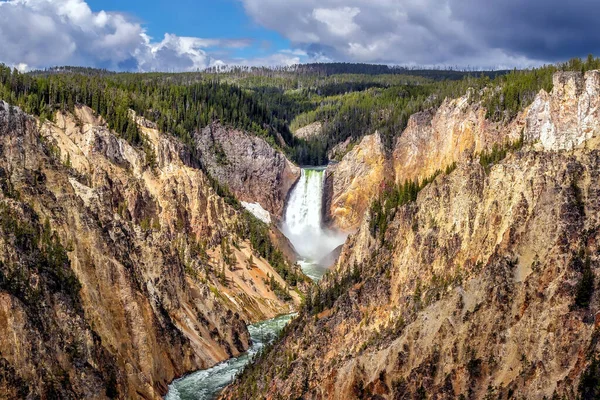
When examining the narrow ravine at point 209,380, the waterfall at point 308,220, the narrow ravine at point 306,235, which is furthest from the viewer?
the waterfall at point 308,220

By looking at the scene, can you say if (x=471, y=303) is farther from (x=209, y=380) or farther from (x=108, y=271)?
(x=108, y=271)

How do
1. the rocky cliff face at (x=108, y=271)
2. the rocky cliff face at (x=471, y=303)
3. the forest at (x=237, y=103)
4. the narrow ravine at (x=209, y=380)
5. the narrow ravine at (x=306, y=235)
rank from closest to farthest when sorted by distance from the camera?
the rocky cliff face at (x=471, y=303) < the rocky cliff face at (x=108, y=271) < the narrow ravine at (x=209, y=380) < the narrow ravine at (x=306, y=235) < the forest at (x=237, y=103)

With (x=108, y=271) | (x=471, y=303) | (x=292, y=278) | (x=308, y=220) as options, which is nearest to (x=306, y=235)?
(x=308, y=220)

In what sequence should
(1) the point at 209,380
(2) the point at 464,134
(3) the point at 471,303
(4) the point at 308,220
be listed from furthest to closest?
(4) the point at 308,220 → (2) the point at 464,134 → (1) the point at 209,380 → (3) the point at 471,303

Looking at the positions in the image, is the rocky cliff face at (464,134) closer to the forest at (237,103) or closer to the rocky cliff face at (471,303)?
the forest at (237,103)

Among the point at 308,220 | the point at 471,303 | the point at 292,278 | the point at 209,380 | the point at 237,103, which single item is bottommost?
the point at 209,380

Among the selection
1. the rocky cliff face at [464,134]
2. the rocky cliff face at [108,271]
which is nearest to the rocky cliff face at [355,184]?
the rocky cliff face at [464,134]
